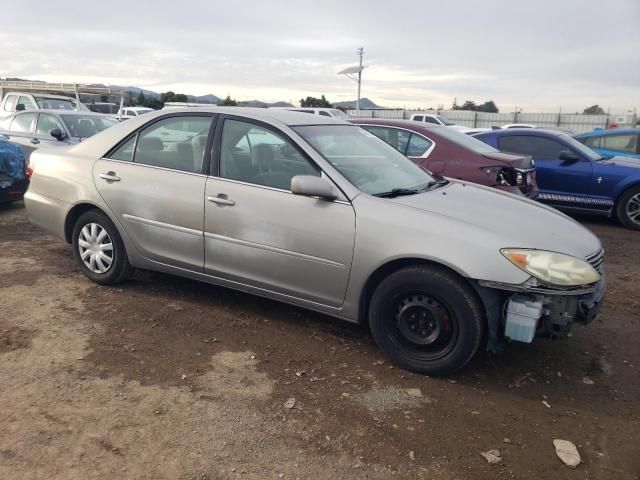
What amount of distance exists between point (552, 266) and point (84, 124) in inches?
364

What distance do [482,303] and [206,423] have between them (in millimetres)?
1719

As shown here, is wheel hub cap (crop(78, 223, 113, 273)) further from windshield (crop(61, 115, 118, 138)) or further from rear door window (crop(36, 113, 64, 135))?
rear door window (crop(36, 113, 64, 135))

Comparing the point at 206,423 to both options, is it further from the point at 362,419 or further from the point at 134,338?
the point at 134,338

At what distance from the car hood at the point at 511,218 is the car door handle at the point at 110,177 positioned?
2.35 metres

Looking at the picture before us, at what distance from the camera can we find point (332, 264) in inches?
145

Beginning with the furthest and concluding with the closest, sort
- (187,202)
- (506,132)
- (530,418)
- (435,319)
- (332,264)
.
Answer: (506,132), (187,202), (332,264), (435,319), (530,418)

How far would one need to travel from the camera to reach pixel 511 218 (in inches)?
145

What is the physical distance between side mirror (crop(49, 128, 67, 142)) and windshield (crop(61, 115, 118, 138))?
310 mm

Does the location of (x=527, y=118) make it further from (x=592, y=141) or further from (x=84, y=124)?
(x=84, y=124)

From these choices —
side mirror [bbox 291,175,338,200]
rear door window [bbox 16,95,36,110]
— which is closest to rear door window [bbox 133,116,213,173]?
side mirror [bbox 291,175,338,200]

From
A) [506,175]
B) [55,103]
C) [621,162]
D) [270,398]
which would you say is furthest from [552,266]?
[55,103]

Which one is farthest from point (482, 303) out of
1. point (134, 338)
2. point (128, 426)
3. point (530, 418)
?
point (134, 338)

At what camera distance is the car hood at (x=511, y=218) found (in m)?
3.41

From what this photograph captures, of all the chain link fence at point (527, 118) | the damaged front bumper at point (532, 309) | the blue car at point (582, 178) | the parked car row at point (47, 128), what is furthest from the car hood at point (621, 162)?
the chain link fence at point (527, 118)
